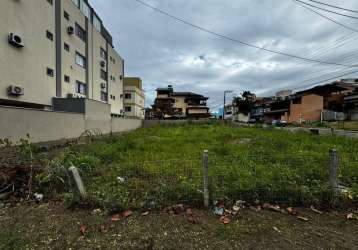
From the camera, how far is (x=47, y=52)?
591 inches

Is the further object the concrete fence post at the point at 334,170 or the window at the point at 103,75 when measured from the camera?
the window at the point at 103,75

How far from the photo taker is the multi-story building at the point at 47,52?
1167 centimetres

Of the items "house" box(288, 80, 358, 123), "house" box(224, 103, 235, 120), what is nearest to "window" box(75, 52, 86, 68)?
"house" box(288, 80, 358, 123)

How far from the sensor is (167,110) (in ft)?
150

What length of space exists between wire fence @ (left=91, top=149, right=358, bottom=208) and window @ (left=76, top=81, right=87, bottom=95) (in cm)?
1782

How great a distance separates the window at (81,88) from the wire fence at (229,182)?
1782 centimetres

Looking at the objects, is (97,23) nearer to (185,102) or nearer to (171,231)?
(171,231)

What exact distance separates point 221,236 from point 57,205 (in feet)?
8.15

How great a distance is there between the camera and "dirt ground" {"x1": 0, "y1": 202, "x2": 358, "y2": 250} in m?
2.23

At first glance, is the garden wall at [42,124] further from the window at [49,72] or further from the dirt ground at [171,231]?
the dirt ground at [171,231]

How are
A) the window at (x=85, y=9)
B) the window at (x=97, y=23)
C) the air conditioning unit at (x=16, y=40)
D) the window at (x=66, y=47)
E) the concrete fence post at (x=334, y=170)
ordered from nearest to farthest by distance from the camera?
the concrete fence post at (x=334, y=170), the air conditioning unit at (x=16, y=40), the window at (x=66, y=47), the window at (x=85, y=9), the window at (x=97, y=23)

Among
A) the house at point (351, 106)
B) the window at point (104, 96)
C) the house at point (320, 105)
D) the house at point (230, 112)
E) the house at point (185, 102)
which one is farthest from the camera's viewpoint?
the house at point (230, 112)

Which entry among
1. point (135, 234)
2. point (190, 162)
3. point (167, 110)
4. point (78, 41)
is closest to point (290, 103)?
point (167, 110)

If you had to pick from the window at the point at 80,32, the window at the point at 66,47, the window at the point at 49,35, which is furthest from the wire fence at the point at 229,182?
the window at the point at 80,32
